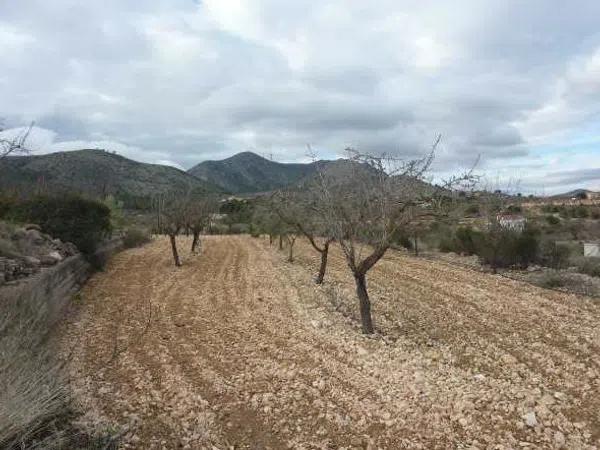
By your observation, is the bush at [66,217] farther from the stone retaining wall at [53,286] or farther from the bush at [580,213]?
the bush at [580,213]

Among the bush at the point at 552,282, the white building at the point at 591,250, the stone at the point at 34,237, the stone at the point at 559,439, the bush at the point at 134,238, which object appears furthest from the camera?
the bush at the point at 134,238

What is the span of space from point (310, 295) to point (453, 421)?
811cm

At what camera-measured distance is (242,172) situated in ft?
447

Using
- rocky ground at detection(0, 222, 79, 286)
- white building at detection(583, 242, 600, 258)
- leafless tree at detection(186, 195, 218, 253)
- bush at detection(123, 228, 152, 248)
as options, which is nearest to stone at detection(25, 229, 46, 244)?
rocky ground at detection(0, 222, 79, 286)

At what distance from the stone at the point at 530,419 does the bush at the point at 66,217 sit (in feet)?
56.4

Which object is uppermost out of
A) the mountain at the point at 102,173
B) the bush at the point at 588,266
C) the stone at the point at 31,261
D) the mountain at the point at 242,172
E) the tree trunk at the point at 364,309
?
the mountain at the point at 242,172

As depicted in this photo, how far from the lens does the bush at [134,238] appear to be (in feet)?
103

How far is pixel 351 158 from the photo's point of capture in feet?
32.8

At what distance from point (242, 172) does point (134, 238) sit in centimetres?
10501

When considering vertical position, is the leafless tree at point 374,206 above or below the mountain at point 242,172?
below

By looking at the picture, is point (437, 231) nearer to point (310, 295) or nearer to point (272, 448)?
point (310, 295)

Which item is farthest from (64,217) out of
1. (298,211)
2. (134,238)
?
(134,238)

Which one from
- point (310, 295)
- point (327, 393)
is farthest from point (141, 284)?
point (327, 393)

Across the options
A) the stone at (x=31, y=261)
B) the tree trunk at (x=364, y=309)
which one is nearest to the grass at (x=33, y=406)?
the tree trunk at (x=364, y=309)
